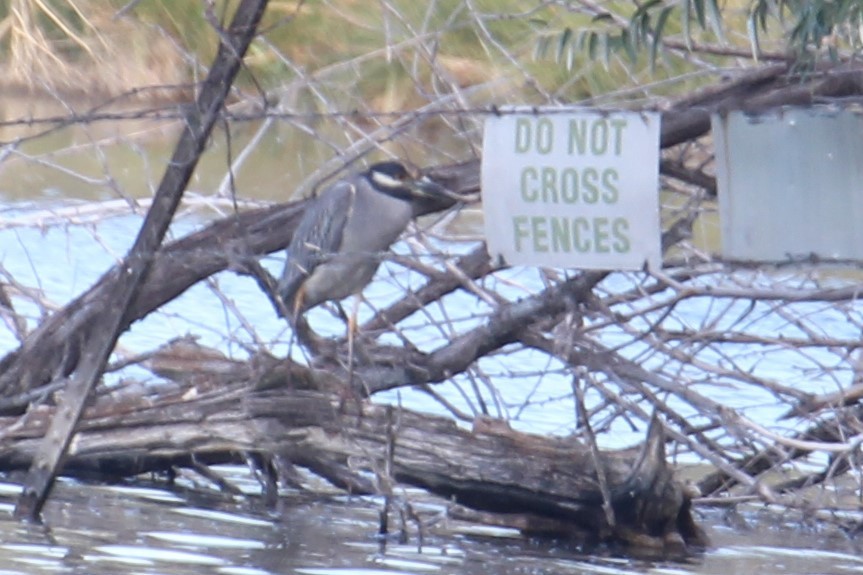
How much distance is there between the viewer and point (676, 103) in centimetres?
568

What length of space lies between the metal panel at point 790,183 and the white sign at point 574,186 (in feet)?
0.72

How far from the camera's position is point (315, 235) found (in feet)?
20.6

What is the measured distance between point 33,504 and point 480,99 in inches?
196

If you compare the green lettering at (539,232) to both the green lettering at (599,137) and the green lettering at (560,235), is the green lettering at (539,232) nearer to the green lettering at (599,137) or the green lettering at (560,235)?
the green lettering at (560,235)

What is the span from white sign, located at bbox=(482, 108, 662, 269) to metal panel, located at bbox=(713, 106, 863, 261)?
0.72 ft

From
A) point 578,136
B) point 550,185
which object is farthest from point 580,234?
point 578,136

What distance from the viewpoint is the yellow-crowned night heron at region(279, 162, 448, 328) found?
6.32 metres

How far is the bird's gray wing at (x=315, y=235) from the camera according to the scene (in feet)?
19.8

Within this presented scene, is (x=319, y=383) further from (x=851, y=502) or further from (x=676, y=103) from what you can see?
(x=851, y=502)

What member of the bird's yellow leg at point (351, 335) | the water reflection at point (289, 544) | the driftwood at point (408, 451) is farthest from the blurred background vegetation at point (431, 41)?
the water reflection at point (289, 544)

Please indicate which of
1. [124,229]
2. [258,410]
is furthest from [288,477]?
[124,229]

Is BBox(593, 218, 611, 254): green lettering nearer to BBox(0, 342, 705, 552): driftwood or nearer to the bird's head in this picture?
BBox(0, 342, 705, 552): driftwood

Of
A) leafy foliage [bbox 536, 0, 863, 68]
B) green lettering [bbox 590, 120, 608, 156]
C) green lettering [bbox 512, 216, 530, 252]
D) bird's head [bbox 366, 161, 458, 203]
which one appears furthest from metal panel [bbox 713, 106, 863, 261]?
bird's head [bbox 366, 161, 458, 203]

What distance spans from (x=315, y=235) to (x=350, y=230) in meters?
0.48
